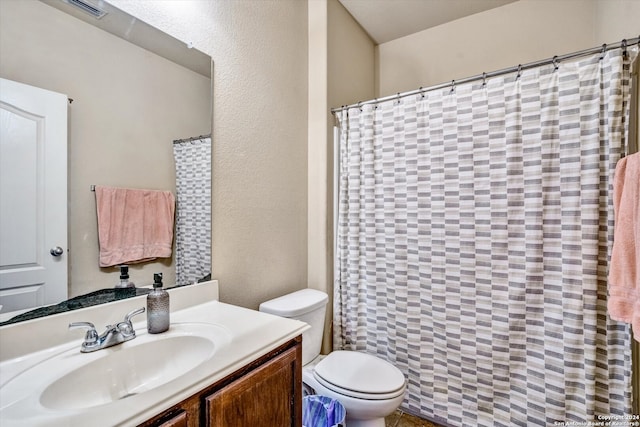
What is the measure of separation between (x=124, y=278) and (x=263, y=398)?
66 cm

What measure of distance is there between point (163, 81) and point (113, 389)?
43.5 inches

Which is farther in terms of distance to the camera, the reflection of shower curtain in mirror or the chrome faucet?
the reflection of shower curtain in mirror

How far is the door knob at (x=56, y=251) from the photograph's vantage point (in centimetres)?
92

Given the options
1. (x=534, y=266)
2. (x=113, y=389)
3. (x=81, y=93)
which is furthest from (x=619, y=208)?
(x=81, y=93)

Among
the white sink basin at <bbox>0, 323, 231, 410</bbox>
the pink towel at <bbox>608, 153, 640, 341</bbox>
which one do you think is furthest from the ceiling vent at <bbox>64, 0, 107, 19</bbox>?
the pink towel at <bbox>608, 153, 640, 341</bbox>

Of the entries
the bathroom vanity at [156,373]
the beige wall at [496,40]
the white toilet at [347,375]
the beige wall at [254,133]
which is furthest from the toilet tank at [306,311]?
the beige wall at [496,40]

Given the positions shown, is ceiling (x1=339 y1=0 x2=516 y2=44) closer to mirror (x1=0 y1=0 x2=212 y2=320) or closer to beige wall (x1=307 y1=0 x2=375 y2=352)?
beige wall (x1=307 y1=0 x2=375 y2=352)

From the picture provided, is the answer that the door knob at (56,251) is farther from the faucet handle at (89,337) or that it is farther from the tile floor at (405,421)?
the tile floor at (405,421)

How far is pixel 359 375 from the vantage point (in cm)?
146

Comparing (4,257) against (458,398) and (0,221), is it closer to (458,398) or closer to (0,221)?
(0,221)

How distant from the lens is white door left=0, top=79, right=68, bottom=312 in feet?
2.73

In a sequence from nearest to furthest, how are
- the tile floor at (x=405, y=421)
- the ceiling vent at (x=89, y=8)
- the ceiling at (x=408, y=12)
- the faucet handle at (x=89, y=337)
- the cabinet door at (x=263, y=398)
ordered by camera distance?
the cabinet door at (x=263, y=398) < the faucet handle at (x=89, y=337) < the ceiling vent at (x=89, y=8) < the tile floor at (x=405, y=421) < the ceiling at (x=408, y=12)

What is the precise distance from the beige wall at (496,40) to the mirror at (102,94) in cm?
189

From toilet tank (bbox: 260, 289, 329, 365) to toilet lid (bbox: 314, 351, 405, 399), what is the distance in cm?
13
